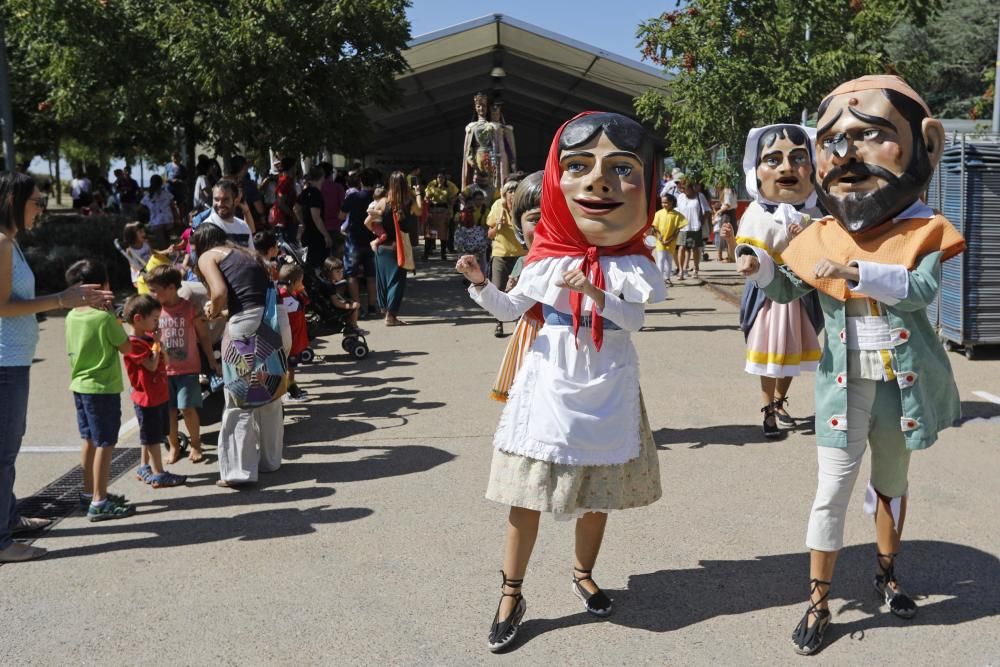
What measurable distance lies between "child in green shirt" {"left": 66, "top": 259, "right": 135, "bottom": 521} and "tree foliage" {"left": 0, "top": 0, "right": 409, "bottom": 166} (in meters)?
7.66

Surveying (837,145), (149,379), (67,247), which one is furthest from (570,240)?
(67,247)

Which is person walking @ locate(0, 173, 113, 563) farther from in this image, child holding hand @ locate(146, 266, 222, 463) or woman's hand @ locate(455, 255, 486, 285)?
woman's hand @ locate(455, 255, 486, 285)

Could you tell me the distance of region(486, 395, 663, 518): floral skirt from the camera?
3693 mm

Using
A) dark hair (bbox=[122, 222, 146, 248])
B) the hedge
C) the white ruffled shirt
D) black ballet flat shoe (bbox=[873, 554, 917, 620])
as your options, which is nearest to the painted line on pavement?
black ballet flat shoe (bbox=[873, 554, 917, 620])

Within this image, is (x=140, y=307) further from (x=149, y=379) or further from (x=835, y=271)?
(x=835, y=271)

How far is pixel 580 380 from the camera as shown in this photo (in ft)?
12.2

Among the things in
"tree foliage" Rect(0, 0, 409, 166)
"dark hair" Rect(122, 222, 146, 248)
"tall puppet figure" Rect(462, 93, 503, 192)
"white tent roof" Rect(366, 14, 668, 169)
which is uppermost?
"white tent roof" Rect(366, 14, 668, 169)

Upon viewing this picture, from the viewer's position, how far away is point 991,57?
2333 cm

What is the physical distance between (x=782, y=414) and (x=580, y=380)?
3533 mm

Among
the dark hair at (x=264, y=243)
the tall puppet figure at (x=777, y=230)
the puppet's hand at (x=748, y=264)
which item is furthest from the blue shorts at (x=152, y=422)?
the puppet's hand at (x=748, y=264)

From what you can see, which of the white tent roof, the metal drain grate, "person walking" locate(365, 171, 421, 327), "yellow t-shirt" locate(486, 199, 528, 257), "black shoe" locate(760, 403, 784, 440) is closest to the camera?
the metal drain grate

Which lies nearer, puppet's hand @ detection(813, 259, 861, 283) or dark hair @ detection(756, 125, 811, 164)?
puppet's hand @ detection(813, 259, 861, 283)

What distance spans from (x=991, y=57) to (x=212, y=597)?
79.6 ft

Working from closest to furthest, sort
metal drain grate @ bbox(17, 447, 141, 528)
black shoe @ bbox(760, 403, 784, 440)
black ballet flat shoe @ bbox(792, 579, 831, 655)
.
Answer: black ballet flat shoe @ bbox(792, 579, 831, 655)
metal drain grate @ bbox(17, 447, 141, 528)
black shoe @ bbox(760, 403, 784, 440)
